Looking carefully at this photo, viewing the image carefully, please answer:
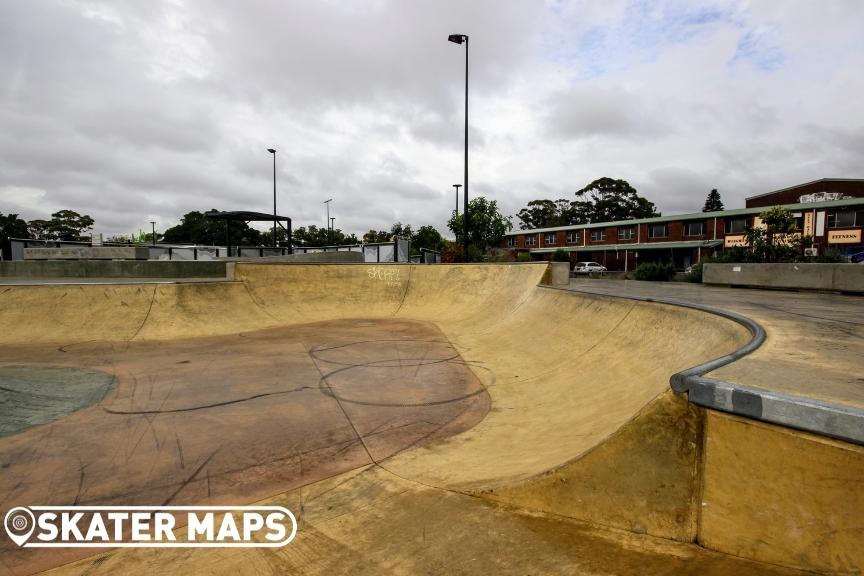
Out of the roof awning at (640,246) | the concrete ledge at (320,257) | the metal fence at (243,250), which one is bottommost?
the concrete ledge at (320,257)

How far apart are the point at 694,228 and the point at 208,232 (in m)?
87.6

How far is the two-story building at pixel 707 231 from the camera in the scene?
3034 centimetres

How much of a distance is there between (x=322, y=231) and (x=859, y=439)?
83.7m

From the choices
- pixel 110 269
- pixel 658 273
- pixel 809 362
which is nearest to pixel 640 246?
pixel 658 273

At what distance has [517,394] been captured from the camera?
18.5 ft

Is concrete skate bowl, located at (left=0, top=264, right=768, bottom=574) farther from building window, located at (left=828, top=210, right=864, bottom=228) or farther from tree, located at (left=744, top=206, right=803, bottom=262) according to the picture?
building window, located at (left=828, top=210, right=864, bottom=228)

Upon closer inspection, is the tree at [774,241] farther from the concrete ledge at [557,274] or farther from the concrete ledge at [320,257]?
the concrete ledge at [320,257]

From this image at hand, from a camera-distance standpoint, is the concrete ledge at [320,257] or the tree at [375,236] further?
the tree at [375,236]

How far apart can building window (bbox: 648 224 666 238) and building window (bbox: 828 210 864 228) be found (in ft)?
41.4

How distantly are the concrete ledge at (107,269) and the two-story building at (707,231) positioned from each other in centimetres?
3727

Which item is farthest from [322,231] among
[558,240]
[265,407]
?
[265,407]

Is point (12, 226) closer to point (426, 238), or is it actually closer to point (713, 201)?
point (426, 238)

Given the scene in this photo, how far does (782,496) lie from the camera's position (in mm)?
1890

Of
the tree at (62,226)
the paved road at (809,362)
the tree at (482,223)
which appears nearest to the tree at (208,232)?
the tree at (62,226)
